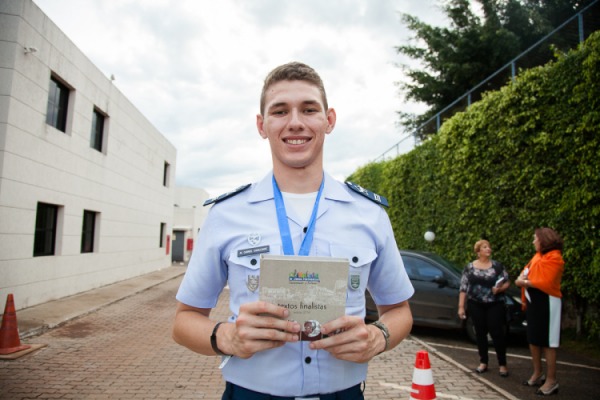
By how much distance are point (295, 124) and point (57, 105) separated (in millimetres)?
12621

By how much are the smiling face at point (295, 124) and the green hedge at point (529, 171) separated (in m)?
6.65

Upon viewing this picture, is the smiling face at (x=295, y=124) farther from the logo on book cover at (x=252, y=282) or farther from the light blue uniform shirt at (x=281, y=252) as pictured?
the logo on book cover at (x=252, y=282)

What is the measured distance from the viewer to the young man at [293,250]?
1.54 metres

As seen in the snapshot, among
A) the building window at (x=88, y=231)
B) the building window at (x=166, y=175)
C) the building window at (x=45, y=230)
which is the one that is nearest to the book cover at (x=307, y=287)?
the building window at (x=45, y=230)

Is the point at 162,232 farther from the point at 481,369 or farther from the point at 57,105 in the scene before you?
the point at 481,369

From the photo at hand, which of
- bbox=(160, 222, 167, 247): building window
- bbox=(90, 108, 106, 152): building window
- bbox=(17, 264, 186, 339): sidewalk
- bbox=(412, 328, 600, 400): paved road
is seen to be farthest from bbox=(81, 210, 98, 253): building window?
bbox=(412, 328, 600, 400): paved road

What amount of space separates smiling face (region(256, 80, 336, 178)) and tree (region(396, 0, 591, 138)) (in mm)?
15296

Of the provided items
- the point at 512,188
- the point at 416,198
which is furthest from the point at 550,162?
the point at 416,198

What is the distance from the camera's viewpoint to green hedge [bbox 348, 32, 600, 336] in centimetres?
667

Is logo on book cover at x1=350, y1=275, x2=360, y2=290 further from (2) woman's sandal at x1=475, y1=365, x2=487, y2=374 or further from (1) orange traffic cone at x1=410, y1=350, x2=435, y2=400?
(2) woman's sandal at x1=475, y1=365, x2=487, y2=374

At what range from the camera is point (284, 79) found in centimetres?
182

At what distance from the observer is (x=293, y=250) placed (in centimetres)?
163

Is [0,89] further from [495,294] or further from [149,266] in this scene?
[149,266]

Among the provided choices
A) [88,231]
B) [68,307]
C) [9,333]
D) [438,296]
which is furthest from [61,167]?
[438,296]
